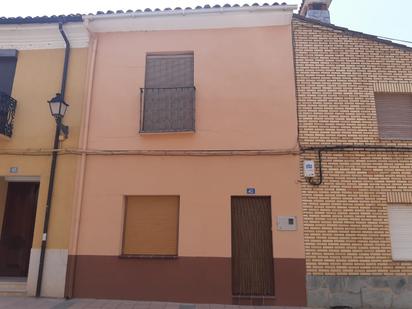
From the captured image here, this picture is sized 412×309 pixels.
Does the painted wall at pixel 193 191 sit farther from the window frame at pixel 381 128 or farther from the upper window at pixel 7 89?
the upper window at pixel 7 89

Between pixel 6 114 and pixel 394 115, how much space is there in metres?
8.55

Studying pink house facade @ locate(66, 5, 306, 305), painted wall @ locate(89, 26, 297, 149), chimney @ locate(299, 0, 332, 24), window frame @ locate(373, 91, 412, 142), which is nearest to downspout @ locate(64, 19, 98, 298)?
pink house facade @ locate(66, 5, 306, 305)

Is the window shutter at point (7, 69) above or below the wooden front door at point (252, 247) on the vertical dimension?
above

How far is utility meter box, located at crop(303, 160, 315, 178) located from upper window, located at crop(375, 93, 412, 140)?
5.55 feet

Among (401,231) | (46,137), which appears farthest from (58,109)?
(401,231)

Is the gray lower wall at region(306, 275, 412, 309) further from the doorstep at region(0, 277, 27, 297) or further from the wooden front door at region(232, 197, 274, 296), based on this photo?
the doorstep at region(0, 277, 27, 297)

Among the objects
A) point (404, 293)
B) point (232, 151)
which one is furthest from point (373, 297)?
point (232, 151)

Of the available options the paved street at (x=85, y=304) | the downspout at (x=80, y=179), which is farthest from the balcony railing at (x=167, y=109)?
the paved street at (x=85, y=304)

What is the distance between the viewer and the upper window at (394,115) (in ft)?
25.1

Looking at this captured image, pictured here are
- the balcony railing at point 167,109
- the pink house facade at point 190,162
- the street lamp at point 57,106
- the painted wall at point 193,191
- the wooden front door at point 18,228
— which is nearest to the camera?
the pink house facade at point 190,162

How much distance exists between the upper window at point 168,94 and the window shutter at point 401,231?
177 inches

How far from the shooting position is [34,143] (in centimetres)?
796

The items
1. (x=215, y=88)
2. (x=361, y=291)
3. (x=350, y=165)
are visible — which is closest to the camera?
(x=361, y=291)

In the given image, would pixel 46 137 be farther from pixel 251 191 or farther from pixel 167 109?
pixel 251 191
